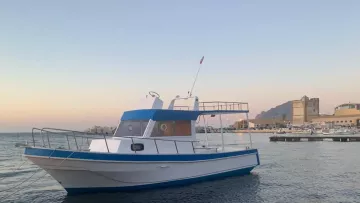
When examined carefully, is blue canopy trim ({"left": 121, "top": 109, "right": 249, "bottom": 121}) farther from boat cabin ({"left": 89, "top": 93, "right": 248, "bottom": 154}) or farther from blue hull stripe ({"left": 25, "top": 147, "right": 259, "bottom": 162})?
blue hull stripe ({"left": 25, "top": 147, "right": 259, "bottom": 162})

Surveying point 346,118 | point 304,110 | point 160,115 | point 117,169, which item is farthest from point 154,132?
point 304,110

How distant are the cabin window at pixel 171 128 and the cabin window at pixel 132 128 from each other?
556 millimetres

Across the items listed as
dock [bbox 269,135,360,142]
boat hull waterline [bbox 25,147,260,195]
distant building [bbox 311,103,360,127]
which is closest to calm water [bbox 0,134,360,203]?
boat hull waterline [bbox 25,147,260,195]

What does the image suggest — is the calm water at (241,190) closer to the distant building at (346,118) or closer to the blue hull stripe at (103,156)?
the blue hull stripe at (103,156)

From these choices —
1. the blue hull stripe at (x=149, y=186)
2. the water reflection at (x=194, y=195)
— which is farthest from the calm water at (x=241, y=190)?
the blue hull stripe at (x=149, y=186)

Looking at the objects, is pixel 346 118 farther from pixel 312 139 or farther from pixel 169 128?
pixel 169 128

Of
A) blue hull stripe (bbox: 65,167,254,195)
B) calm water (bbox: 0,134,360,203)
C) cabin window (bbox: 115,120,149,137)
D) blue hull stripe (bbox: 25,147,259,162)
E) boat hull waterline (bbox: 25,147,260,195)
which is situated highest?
cabin window (bbox: 115,120,149,137)

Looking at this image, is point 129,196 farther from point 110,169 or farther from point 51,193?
point 51,193

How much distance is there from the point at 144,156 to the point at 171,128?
281 cm

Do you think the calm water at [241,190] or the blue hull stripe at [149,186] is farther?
the calm water at [241,190]

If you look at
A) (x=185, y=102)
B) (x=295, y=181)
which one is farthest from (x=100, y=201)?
(x=295, y=181)

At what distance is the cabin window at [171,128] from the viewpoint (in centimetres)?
1541

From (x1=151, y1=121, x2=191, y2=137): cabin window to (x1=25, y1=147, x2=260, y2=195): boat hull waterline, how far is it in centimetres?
141

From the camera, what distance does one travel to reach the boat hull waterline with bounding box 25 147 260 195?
1241 centimetres
